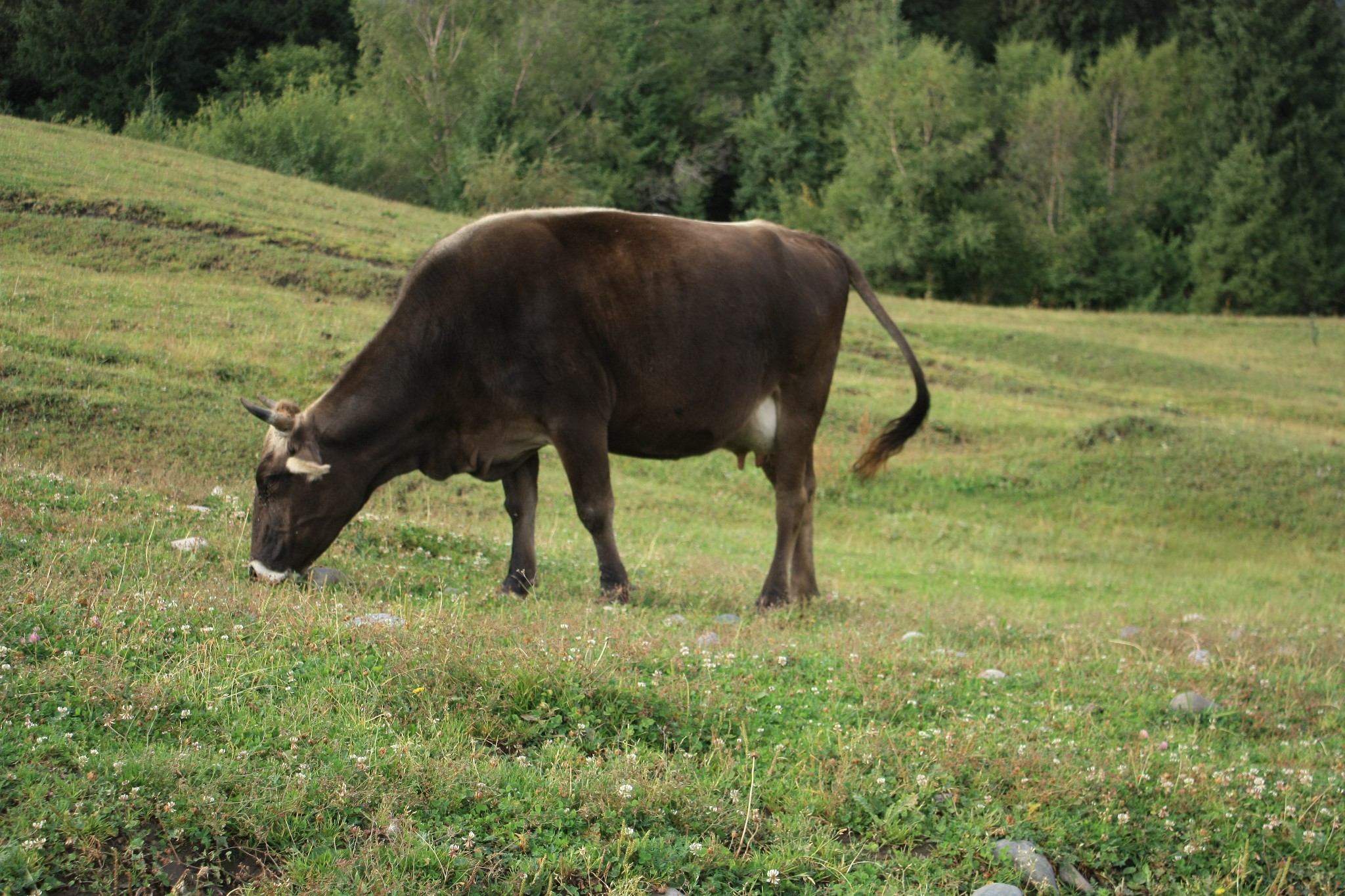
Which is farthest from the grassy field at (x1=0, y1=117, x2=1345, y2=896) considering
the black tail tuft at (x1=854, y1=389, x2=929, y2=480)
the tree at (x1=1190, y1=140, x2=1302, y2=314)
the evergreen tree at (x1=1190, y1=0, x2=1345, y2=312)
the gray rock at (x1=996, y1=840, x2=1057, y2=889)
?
the evergreen tree at (x1=1190, y1=0, x2=1345, y2=312)

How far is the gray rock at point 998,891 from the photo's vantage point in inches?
203

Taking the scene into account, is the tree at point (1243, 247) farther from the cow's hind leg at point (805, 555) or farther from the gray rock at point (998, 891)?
the gray rock at point (998, 891)

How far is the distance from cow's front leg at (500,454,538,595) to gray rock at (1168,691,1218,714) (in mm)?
4663

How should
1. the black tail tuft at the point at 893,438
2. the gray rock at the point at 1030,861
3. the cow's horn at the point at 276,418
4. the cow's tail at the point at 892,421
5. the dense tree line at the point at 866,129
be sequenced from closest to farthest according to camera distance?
the gray rock at the point at 1030,861 < the cow's horn at the point at 276,418 < the cow's tail at the point at 892,421 < the black tail tuft at the point at 893,438 < the dense tree line at the point at 866,129

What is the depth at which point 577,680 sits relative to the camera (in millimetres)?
6094

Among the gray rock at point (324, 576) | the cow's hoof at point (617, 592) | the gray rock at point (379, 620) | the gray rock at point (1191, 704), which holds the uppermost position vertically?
the gray rock at point (379, 620)

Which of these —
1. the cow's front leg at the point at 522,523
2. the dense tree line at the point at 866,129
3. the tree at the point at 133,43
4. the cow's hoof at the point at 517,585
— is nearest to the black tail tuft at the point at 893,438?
the cow's front leg at the point at 522,523

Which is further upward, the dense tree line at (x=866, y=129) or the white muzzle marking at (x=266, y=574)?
the dense tree line at (x=866, y=129)

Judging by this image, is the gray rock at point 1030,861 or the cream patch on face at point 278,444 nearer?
the gray rock at point 1030,861

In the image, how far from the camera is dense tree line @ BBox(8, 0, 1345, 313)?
167ft

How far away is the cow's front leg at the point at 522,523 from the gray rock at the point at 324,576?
1230mm

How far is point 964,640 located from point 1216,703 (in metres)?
1.99

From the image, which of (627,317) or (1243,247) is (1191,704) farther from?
(1243,247)

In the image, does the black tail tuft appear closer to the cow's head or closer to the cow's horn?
the cow's head
